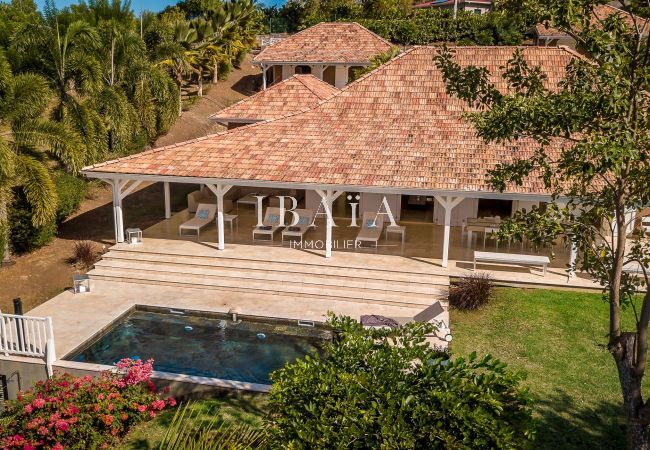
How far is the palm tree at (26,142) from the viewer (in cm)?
1881

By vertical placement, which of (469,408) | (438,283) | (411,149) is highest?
(411,149)

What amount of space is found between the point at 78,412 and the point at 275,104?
1748 centimetres

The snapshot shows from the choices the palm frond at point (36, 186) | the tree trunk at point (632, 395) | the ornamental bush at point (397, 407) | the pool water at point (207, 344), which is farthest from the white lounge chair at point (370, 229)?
the ornamental bush at point (397, 407)

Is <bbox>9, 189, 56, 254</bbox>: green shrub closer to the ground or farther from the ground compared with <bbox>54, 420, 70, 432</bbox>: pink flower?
farther from the ground

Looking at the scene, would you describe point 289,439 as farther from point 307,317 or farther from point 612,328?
point 307,317

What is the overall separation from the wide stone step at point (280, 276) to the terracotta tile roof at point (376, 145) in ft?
9.31

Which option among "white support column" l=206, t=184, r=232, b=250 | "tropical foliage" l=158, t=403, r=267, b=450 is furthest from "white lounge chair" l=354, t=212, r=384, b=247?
"tropical foliage" l=158, t=403, r=267, b=450

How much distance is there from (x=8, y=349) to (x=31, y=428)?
4.15m

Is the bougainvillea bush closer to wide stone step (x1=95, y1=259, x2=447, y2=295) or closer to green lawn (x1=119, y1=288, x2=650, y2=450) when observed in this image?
green lawn (x1=119, y1=288, x2=650, y2=450)

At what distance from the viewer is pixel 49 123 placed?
1970 centimetres

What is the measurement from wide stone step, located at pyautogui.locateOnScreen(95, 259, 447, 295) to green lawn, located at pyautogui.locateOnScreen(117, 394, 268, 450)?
242 inches

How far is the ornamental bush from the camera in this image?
6.09 metres

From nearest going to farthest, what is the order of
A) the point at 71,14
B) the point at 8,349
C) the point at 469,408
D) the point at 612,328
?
1. the point at 469,408
2. the point at 612,328
3. the point at 8,349
4. the point at 71,14

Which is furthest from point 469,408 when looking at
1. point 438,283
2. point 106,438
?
point 438,283
